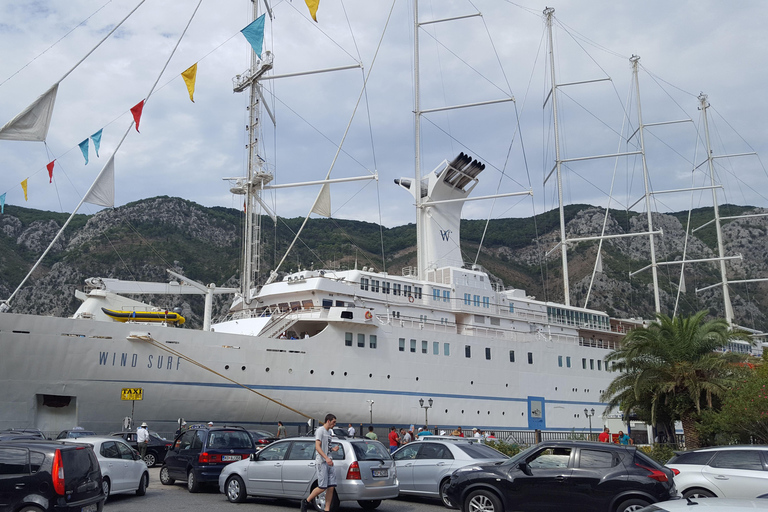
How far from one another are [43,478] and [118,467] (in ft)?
13.3

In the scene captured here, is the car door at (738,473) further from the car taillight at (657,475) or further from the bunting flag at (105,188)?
the bunting flag at (105,188)

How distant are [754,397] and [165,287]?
21.5 m

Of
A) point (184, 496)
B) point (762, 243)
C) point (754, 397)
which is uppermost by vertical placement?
point (762, 243)

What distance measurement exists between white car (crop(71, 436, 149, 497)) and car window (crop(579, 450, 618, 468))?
797cm

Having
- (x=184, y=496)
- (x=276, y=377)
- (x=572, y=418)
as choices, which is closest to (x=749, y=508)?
(x=184, y=496)

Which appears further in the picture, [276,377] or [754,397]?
[276,377]

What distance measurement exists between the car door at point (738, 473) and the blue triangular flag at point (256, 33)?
18.5 meters

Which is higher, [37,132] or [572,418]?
[37,132]

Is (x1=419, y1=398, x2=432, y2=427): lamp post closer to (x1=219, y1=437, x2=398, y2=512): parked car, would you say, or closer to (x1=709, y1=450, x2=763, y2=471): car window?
(x1=219, y1=437, x2=398, y2=512): parked car

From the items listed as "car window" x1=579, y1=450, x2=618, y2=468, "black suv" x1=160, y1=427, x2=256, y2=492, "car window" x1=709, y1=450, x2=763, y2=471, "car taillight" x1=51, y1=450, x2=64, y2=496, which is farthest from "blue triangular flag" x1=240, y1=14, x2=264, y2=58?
"car window" x1=709, y1=450, x2=763, y2=471

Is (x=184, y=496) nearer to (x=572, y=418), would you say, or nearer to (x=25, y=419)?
(x=25, y=419)

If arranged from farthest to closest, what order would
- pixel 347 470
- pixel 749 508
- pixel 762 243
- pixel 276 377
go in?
pixel 762 243 → pixel 276 377 → pixel 347 470 → pixel 749 508

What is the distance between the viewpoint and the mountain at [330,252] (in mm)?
85188

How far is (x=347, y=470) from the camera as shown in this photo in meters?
9.73
